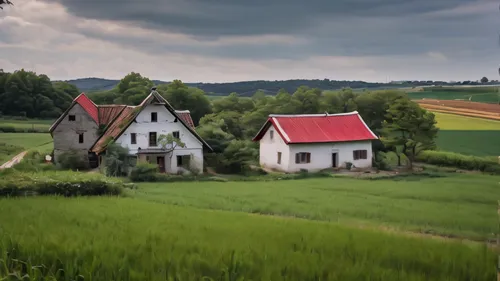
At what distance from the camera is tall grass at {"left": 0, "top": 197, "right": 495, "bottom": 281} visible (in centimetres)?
381

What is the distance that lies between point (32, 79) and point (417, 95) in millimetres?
11355

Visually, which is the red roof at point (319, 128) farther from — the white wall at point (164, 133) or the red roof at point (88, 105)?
the red roof at point (88, 105)

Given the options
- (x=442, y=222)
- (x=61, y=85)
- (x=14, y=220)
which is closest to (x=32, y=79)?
(x=61, y=85)

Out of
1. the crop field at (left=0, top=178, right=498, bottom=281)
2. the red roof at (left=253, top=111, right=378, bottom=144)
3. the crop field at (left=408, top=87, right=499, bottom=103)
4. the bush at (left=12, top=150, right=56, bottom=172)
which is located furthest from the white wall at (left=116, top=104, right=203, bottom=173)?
the crop field at (left=0, top=178, right=498, bottom=281)

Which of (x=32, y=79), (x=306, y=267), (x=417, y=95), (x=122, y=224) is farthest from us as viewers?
(x=417, y=95)

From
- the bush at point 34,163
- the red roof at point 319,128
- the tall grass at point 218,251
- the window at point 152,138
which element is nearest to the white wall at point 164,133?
the window at point 152,138

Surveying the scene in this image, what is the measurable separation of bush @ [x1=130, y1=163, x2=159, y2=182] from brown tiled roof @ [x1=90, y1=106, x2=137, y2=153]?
6.70ft

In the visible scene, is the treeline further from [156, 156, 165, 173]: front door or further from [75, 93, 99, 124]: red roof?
[156, 156, 165, 173]: front door

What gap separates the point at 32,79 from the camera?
14.3 metres

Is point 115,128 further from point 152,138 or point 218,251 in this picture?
point 218,251

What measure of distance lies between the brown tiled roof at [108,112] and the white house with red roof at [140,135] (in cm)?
38

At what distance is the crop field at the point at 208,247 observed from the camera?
151 inches

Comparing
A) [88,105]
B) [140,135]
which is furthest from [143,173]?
[88,105]

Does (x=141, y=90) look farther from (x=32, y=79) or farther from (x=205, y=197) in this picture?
(x=205, y=197)
